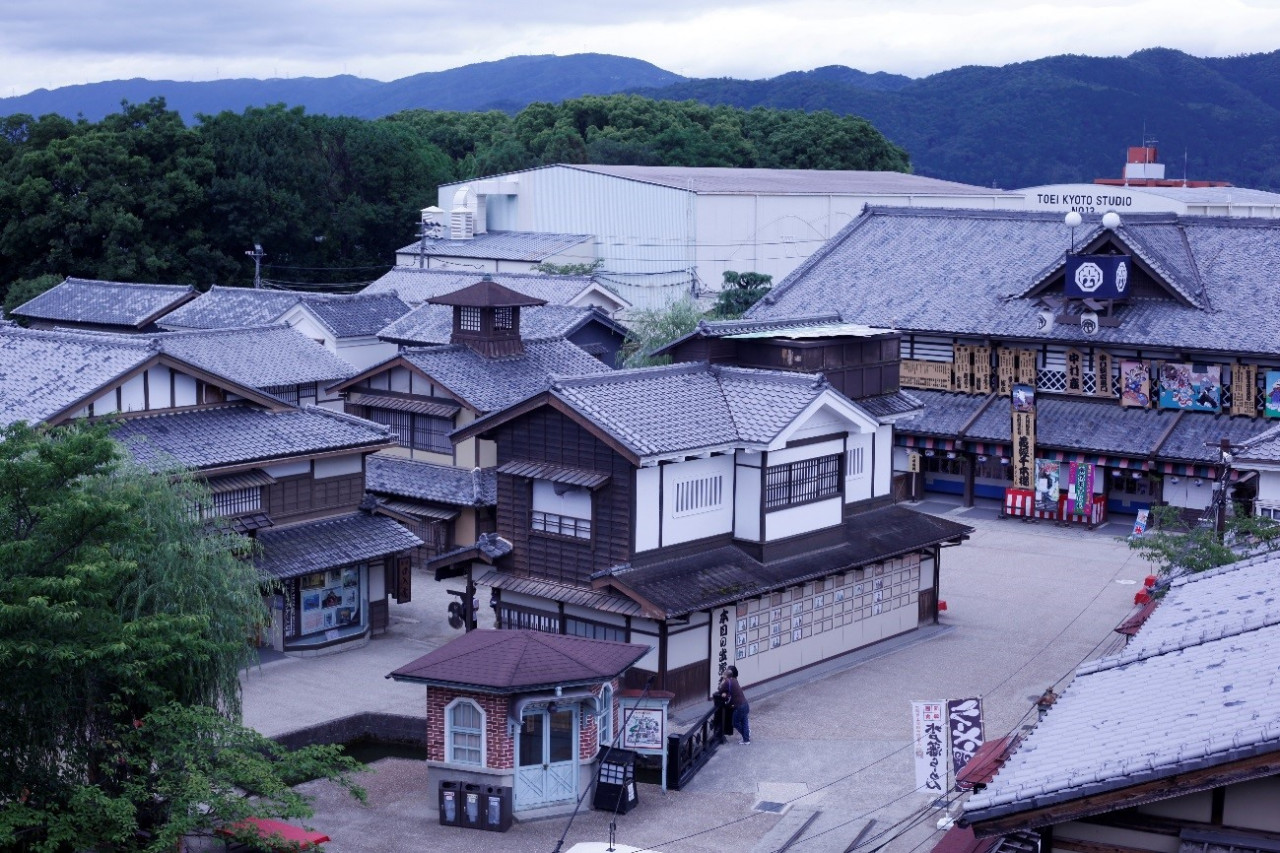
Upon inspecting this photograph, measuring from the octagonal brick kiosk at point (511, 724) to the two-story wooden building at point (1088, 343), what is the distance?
2167 cm

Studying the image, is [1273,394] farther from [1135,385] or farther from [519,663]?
[519,663]

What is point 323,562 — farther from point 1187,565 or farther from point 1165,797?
point 1165,797

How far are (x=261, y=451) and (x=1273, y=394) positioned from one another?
1030 inches

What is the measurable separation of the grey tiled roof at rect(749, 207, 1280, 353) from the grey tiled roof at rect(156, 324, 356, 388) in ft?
45.8

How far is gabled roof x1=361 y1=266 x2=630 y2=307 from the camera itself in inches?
2114

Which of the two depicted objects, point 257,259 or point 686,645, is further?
point 257,259

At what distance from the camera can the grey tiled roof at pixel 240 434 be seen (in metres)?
28.1

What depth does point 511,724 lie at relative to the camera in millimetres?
21172

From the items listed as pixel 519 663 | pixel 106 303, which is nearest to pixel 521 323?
pixel 106 303

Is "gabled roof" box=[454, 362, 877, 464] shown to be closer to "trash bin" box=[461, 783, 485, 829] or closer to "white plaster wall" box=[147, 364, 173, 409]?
"white plaster wall" box=[147, 364, 173, 409]

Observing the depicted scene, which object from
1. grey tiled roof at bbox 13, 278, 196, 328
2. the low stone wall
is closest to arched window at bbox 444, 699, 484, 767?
the low stone wall

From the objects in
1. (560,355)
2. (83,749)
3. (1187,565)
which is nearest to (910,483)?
(560,355)

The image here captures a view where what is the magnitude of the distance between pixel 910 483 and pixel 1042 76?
15683 cm

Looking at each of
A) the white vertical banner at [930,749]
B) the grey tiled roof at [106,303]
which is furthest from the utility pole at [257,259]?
the white vertical banner at [930,749]
